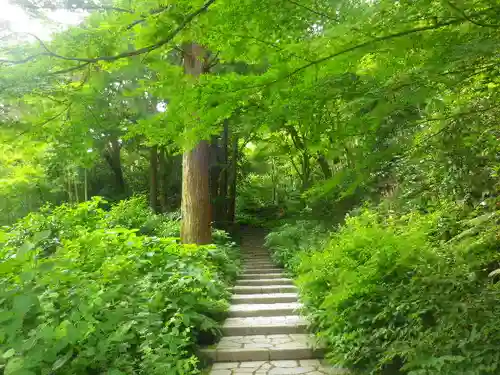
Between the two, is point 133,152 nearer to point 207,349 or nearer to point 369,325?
point 207,349

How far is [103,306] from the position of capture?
377 cm

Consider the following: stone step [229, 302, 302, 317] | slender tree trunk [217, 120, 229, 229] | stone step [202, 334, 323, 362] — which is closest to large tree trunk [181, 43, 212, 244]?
stone step [229, 302, 302, 317]

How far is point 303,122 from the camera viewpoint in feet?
9.17

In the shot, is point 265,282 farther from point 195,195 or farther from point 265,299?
point 195,195

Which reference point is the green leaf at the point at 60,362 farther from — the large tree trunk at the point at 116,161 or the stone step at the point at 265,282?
the large tree trunk at the point at 116,161

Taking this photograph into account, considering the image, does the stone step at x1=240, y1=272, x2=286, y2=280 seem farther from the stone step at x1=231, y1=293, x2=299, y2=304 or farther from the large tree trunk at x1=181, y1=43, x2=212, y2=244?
the stone step at x1=231, y1=293, x2=299, y2=304

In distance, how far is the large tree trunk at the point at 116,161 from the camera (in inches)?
814

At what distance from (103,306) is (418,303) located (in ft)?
10.2

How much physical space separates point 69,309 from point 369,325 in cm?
319

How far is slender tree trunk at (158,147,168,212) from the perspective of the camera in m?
18.6

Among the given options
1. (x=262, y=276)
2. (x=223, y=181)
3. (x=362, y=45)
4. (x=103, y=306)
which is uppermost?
(x=362, y=45)

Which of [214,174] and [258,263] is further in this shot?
[214,174]

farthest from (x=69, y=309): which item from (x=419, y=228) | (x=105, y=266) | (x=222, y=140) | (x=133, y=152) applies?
(x=133, y=152)

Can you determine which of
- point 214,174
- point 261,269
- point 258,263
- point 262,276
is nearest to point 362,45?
point 262,276
